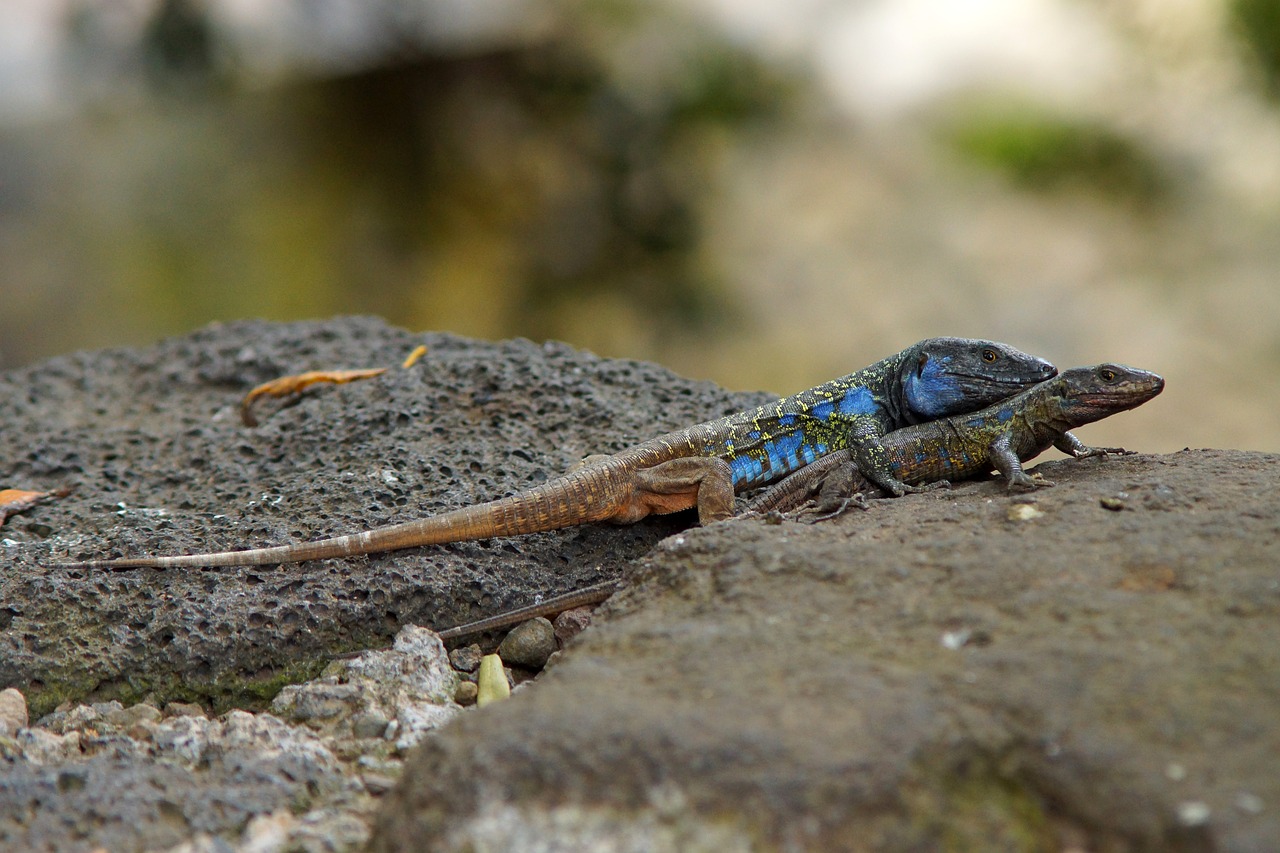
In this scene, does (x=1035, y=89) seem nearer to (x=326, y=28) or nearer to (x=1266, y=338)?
(x=1266, y=338)

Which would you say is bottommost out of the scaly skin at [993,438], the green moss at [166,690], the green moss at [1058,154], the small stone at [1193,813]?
the small stone at [1193,813]

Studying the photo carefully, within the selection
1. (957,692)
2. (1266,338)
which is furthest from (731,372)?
(957,692)

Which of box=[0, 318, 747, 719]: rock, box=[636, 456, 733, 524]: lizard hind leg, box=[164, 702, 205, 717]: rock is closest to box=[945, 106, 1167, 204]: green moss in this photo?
box=[0, 318, 747, 719]: rock

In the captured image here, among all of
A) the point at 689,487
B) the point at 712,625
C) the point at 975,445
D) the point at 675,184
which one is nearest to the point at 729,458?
the point at 689,487

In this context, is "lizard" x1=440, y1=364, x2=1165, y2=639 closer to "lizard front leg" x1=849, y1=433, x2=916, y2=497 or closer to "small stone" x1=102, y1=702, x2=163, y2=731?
"lizard front leg" x1=849, y1=433, x2=916, y2=497

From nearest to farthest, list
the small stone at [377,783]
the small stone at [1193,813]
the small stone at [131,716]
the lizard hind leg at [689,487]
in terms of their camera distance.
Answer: the small stone at [1193,813] < the small stone at [377,783] < the small stone at [131,716] < the lizard hind leg at [689,487]

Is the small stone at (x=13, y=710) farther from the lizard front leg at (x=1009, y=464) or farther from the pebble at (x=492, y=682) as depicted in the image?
the lizard front leg at (x=1009, y=464)

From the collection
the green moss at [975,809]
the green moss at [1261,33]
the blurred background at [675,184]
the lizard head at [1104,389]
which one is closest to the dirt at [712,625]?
the green moss at [975,809]
